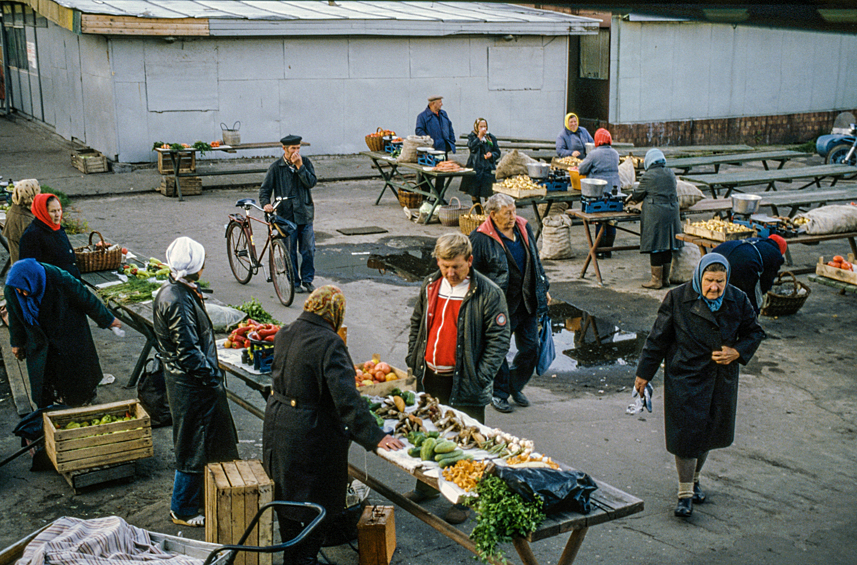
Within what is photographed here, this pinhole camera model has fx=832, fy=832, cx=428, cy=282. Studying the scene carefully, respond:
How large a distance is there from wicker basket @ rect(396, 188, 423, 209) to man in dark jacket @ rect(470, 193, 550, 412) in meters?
8.78

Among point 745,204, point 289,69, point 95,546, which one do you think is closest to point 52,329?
point 95,546

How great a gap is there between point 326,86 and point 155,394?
1565cm

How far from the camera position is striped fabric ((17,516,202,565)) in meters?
4.35

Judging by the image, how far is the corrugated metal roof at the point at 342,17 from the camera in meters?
19.1

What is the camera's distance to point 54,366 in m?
6.80

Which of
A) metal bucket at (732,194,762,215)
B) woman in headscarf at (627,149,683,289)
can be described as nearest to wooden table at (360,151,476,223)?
woman in headscarf at (627,149,683,289)

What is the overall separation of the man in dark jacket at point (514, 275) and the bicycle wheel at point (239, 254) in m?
4.91

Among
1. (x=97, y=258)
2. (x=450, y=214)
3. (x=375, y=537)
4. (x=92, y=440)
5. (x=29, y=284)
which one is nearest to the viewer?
(x=375, y=537)

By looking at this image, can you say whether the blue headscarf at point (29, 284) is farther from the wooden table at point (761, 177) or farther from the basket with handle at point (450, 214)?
the wooden table at point (761, 177)

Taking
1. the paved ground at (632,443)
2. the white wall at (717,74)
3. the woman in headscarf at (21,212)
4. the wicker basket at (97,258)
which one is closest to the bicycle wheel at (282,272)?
the paved ground at (632,443)

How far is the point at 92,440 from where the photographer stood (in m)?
6.19

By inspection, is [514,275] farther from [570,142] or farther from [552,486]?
[570,142]

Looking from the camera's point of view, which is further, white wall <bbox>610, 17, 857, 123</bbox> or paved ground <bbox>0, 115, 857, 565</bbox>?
white wall <bbox>610, 17, 857, 123</bbox>

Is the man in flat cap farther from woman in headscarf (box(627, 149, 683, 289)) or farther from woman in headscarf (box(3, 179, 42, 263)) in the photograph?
woman in headscarf (box(627, 149, 683, 289))
